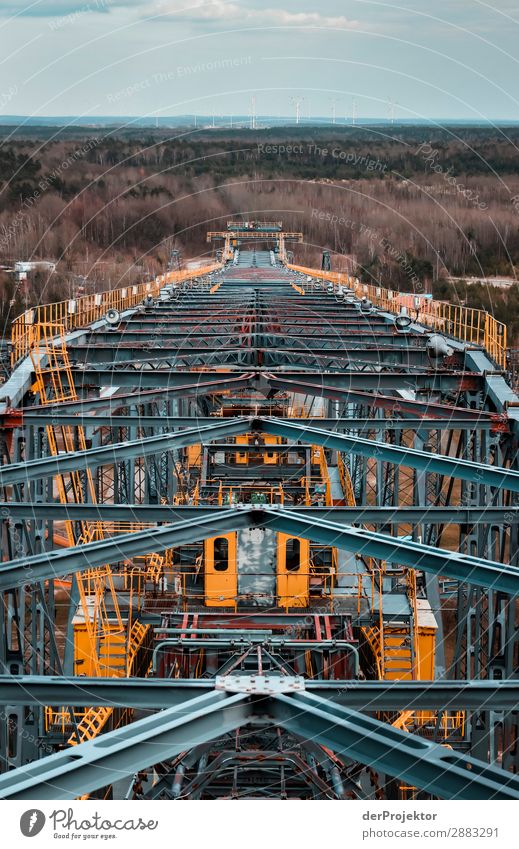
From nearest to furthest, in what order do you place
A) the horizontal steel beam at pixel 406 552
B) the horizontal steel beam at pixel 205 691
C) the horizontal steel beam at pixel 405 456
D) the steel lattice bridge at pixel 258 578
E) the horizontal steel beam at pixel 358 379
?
1. the steel lattice bridge at pixel 258 578
2. the horizontal steel beam at pixel 205 691
3. the horizontal steel beam at pixel 406 552
4. the horizontal steel beam at pixel 405 456
5. the horizontal steel beam at pixel 358 379

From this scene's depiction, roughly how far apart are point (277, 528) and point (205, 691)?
408 cm

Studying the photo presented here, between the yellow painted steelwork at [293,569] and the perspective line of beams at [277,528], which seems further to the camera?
Answer: the yellow painted steelwork at [293,569]

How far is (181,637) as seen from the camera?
20.2 meters

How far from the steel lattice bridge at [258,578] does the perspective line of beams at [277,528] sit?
0.03 metres

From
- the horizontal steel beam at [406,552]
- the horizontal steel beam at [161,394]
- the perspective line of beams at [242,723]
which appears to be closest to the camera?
the perspective line of beams at [242,723]

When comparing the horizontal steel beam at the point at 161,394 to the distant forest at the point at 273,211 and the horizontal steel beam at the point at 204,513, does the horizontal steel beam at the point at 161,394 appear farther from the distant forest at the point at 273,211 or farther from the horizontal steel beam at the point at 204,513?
the distant forest at the point at 273,211

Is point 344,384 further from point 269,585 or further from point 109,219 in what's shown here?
point 109,219

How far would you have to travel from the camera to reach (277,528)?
14.7 meters

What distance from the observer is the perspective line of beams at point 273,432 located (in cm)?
1688

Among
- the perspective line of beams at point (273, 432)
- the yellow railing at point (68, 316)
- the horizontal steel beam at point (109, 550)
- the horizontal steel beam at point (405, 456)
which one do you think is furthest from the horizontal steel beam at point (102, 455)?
the yellow railing at point (68, 316)

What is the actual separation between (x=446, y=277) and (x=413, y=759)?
294ft

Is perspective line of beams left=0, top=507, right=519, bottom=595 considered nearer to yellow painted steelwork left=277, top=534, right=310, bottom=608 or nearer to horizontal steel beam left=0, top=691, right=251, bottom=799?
horizontal steel beam left=0, top=691, right=251, bottom=799

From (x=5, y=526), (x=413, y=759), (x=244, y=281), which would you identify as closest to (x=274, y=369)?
(x=5, y=526)

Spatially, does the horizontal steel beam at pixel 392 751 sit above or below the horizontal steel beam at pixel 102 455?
below
